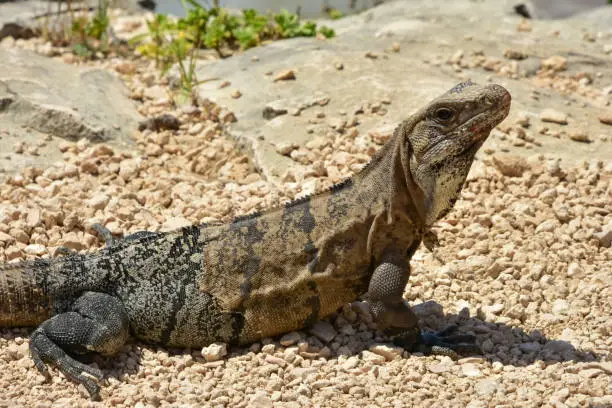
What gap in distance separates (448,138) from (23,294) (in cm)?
278

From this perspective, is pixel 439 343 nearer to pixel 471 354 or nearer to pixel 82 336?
pixel 471 354

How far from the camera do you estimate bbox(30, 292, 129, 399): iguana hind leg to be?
17.1 feet

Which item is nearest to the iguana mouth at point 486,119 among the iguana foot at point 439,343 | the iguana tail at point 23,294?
the iguana foot at point 439,343

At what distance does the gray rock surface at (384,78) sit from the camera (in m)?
8.16

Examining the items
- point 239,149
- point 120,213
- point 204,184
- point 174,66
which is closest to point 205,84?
point 174,66


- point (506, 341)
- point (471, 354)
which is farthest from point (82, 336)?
point (506, 341)

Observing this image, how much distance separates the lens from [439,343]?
18.3ft

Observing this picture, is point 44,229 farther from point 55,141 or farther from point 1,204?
point 55,141

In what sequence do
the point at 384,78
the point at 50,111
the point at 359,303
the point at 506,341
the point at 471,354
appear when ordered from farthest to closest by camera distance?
the point at 384,78
the point at 50,111
the point at 359,303
the point at 506,341
the point at 471,354

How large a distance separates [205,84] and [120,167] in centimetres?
199

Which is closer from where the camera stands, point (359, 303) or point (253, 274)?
point (253, 274)

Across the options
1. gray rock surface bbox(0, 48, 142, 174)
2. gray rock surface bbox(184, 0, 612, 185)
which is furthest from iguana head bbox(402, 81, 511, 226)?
gray rock surface bbox(0, 48, 142, 174)

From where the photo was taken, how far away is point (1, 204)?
6992mm

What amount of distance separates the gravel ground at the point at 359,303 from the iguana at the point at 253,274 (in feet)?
0.58
